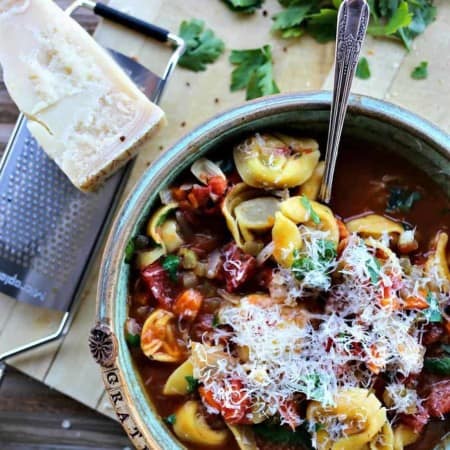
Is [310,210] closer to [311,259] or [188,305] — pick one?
[311,259]

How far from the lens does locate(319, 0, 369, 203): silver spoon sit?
2.21 meters

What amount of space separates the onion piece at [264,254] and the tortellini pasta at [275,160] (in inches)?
8.9

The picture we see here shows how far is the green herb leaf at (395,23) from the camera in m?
2.77

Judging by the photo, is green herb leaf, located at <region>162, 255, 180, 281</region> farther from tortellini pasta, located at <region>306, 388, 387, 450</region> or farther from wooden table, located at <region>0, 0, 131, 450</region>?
wooden table, located at <region>0, 0, 131, 450</region>

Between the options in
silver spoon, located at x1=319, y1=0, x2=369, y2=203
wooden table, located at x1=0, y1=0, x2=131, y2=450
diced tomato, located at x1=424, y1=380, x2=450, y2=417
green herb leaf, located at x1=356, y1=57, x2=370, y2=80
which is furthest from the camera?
wooden table, located at x1=0, y1=0, x2=131, y2=450

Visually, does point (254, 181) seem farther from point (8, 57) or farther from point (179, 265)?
point (8, 57)

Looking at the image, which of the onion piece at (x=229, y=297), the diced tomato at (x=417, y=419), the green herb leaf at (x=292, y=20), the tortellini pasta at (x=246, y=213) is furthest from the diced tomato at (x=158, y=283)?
the green herb leaf at (x=292, y=20)

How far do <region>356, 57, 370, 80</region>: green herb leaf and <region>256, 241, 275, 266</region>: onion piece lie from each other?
878mm

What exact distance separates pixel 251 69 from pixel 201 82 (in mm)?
225

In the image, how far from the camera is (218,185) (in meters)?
2.54

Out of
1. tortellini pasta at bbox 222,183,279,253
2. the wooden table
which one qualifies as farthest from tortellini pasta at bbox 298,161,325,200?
the wooden table

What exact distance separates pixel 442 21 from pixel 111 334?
188 centimetres

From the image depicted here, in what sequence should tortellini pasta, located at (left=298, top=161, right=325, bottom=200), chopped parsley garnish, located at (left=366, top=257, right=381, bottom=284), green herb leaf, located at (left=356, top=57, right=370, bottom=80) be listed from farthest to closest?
green herb leaf, located at (left=356, top=57, right=370, bottom=80), tortellini pasta, located at (left=298, top=161, right=325, bottom=200), chopped parsley garnish, located at (left=366, top=257, right=381, bottom=284)

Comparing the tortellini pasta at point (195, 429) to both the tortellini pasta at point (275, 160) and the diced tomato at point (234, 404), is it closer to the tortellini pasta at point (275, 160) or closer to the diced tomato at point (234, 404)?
the diced tomato at point (234, 404)
